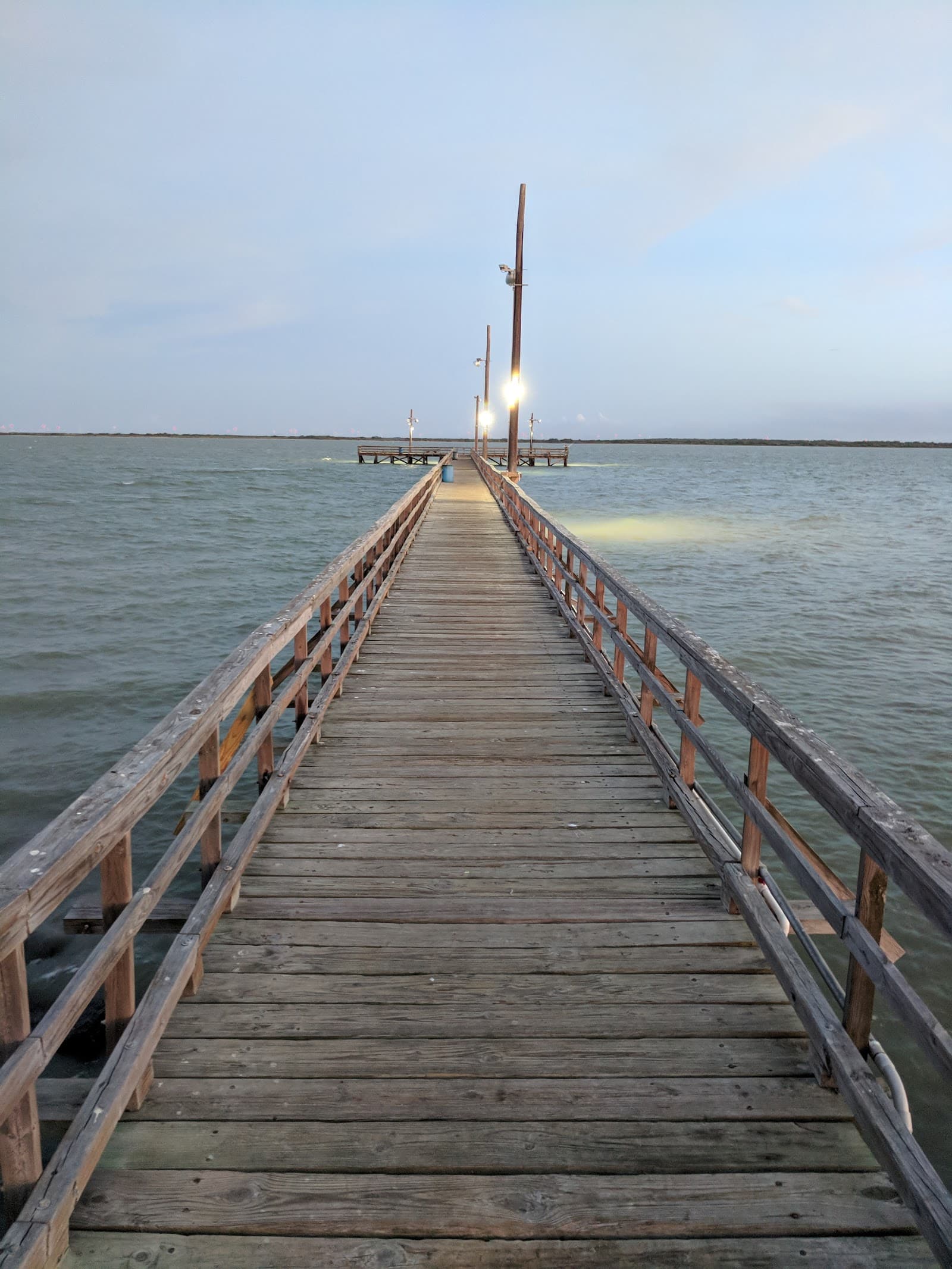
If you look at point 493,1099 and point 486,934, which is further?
point 486,934

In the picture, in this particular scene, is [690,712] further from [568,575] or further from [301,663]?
[568,575]

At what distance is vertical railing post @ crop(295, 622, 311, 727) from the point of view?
464cm

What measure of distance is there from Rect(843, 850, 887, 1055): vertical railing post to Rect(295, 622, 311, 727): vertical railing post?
10.2ft

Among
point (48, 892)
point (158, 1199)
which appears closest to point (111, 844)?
point (48, 892)

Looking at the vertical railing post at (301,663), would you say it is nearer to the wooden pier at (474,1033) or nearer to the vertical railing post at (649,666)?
the wooden pier at (474,1033)

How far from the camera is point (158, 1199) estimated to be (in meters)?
1.93

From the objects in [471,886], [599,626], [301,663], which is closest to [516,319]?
[599,626]

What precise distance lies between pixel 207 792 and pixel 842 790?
6.42ft

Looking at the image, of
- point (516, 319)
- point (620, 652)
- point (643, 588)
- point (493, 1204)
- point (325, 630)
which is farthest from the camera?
point (516, 319)

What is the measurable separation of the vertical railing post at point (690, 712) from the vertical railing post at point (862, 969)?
5.01 ft

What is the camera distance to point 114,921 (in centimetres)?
212

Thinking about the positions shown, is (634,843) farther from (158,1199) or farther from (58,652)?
(58,652)

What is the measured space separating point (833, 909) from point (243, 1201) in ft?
5.18

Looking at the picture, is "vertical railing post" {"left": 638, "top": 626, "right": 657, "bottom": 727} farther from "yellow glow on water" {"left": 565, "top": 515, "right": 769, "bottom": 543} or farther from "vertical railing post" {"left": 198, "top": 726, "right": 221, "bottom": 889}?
"yellow glow on water" {"left": 565, "top": 515, "right": 769, "bottom": 543}
